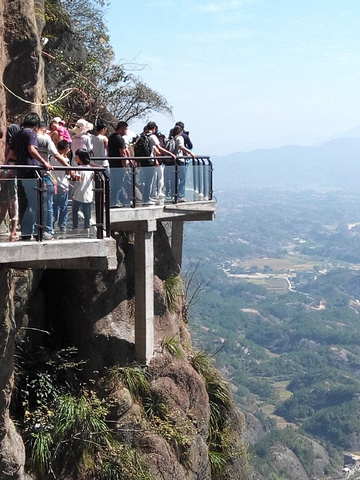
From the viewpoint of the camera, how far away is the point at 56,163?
11719 millimetres

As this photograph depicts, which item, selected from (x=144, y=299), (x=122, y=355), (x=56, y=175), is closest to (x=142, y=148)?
(x=144, y=299)

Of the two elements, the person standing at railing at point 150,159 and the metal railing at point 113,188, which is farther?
the person standing at railing at point 150,159

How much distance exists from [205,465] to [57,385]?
3.33 m

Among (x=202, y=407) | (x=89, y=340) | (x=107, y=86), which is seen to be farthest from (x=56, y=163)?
(x=107, y=86)

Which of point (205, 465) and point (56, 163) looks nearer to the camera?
point (56, 163)

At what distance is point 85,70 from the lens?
64.5 ft

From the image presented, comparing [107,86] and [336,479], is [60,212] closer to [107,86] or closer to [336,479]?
[107,86]

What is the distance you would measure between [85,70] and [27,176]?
10.5 meters

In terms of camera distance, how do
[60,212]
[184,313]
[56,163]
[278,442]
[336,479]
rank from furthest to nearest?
[278,442] < [336,479] < [184,313] < [56,163] < [60,212]

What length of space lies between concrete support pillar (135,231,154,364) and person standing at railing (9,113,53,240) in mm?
4702

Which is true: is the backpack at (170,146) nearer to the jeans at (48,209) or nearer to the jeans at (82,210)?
the jeans at (82,210)

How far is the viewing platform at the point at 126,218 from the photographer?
31.8ft

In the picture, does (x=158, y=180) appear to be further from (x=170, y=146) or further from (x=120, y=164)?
(x=170, y=146)

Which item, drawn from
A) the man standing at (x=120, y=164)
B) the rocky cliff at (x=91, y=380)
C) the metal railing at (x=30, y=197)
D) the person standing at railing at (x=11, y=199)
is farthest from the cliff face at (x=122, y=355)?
the person standing at railing at (x=11, y=199)
